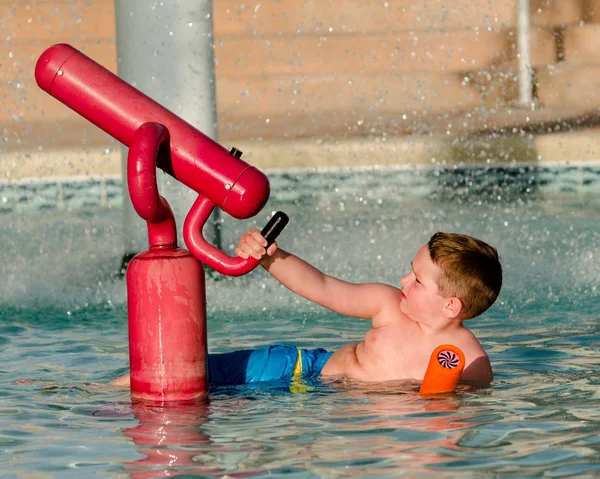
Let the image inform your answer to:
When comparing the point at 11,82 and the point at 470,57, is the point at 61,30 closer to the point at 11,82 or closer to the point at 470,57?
the point at 11,82

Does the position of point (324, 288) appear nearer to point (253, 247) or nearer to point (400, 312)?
point (400, 312)

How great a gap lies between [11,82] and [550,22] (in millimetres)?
4787

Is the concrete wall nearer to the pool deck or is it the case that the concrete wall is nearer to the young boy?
the pool deck

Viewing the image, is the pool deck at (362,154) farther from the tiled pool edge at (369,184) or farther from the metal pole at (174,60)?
the metal pole at (174,60)

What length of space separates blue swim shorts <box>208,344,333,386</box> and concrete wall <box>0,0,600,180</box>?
5.33 metres

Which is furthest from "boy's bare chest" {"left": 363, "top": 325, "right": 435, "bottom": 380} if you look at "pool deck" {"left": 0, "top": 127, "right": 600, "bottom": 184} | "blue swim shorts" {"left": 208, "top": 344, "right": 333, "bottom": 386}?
"pool deck" {"left": 0, "top": 127, "right": 600, "bottom": 184}

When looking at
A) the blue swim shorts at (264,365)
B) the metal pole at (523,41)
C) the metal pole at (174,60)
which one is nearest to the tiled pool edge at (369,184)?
the metal pole at (523,41)

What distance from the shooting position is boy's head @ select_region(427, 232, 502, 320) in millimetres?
3402

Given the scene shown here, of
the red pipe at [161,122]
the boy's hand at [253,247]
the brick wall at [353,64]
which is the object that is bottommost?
the boy's hand at [253,247]

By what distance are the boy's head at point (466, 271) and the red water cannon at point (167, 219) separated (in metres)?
0.61

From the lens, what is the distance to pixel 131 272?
302 cm

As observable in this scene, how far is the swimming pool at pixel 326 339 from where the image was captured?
2721 millimetres

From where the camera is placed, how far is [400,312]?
11.7ft

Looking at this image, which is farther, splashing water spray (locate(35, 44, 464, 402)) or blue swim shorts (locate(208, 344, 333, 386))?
blue swim shorts (locate(208, 344, 333, 386))
